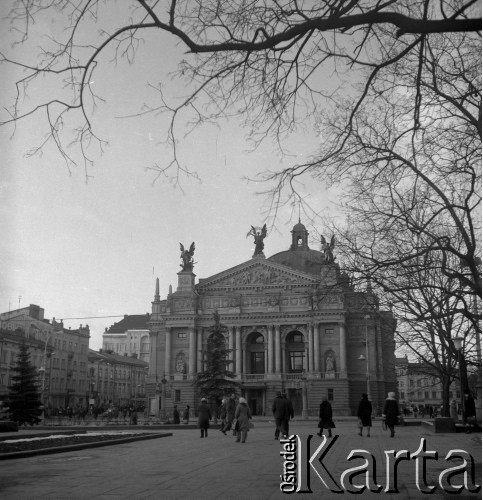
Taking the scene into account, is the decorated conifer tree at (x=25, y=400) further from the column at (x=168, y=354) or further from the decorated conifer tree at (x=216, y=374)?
the column at (x=168, y=354)

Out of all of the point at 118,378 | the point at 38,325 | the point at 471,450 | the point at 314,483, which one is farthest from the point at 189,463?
the point at 118,378

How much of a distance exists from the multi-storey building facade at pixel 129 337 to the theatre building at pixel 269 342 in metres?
59.5

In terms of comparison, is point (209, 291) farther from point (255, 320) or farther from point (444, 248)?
point (444, 248)

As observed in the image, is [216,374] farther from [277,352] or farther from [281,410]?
[281,410]

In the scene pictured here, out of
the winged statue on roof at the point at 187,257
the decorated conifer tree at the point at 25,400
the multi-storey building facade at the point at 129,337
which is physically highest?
the winged statue on roof at the point at 187,257

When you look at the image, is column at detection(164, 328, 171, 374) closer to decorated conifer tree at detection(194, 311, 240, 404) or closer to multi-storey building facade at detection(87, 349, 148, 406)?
multi-storey building facade at detection(87, 349, 148, 406)

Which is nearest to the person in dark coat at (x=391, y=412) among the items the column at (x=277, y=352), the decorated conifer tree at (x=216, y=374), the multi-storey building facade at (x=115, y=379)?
the decorated conifer tree at (x=216, y=374)

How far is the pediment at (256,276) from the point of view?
252 feet

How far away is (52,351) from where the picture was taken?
82938 mm

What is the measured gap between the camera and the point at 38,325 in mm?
88438

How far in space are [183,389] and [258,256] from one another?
18342mm

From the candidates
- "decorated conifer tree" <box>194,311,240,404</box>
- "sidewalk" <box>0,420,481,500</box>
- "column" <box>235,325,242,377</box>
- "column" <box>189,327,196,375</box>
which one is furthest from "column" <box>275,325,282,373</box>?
"sidewalk" <box>0,420,481,500</box>

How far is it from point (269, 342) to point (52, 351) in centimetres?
2855

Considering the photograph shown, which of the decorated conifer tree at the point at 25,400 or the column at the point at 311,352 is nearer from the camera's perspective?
the decorated conifer tree at the point at 25,400
